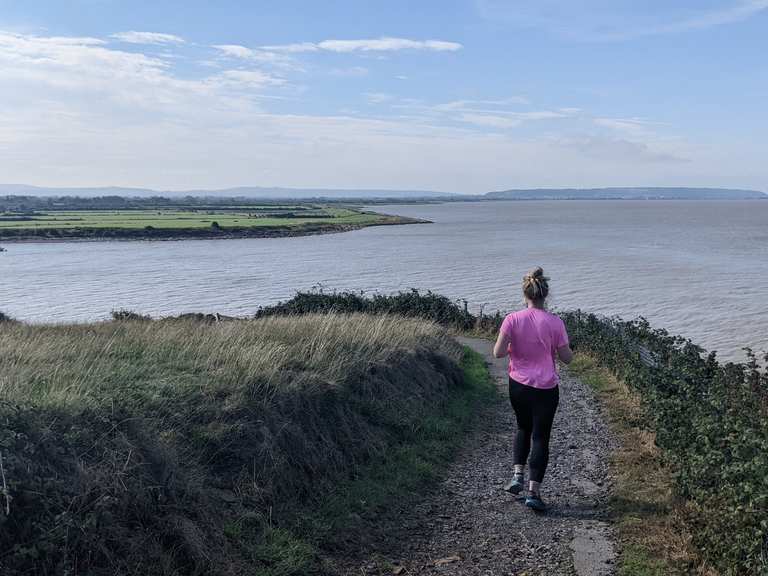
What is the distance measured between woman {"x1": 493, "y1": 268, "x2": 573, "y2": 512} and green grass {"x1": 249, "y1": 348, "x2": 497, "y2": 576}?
4.70ft

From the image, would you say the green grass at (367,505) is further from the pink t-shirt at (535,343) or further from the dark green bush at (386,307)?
the dark green bush at (386,307)

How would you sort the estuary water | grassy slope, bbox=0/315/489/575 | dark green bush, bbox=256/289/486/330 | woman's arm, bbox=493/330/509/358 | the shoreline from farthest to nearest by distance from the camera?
the shoreline < the estuary water < dark green bush, bbox=256/289/486/330 < woman's arm, bbox=493/330/509/358 < grassy slope, bbox=0/315/489/575

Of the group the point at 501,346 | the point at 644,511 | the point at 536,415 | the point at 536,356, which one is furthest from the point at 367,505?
the point at 644,511

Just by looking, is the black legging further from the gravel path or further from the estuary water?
the estuary water

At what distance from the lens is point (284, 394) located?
320 inches

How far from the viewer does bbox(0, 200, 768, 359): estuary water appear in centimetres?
3516

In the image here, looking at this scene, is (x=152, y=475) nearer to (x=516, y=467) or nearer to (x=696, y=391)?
(x=516, y=467)

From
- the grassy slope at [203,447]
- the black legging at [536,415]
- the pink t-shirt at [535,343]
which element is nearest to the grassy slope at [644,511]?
the black legging at [536,415]

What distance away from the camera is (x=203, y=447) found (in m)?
6.74

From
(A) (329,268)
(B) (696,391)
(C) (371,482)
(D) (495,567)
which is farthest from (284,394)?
(A) (329,268)

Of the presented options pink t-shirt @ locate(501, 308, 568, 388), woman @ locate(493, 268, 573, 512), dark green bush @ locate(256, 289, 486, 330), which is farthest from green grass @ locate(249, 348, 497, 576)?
dark green bush @ locate(256, 289, 486, 330)

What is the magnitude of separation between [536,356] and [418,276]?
43949 mm

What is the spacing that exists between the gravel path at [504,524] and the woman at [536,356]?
0.44 m

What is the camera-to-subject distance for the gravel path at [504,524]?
19.3 feet
